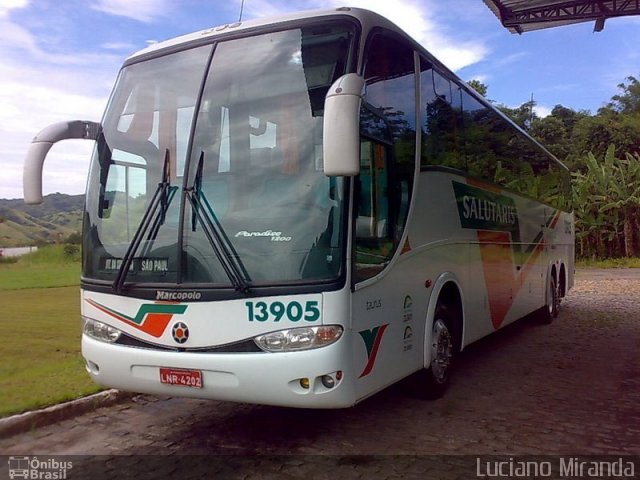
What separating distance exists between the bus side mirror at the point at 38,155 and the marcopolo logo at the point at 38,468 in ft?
6.64

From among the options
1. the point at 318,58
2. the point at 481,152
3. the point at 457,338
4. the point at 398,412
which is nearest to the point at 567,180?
the point at 481,152

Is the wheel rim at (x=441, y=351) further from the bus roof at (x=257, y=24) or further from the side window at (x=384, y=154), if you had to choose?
the bus roof at (x=257, y=24)

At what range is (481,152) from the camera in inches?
301

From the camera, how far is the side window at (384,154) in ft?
14.9

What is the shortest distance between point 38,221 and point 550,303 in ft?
29.2

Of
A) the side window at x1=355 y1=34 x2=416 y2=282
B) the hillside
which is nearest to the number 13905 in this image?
the side window at x1=355 y1=34 x2=416 y2=282

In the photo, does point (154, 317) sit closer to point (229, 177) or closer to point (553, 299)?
point (229, 177)

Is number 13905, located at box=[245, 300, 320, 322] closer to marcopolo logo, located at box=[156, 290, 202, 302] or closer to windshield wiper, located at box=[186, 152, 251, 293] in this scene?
windshield wiper, located at box=[186, 152, 251, 293]

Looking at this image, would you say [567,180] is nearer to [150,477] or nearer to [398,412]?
[398,412]

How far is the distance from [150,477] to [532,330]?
8.30 metres

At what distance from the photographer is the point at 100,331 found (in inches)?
189

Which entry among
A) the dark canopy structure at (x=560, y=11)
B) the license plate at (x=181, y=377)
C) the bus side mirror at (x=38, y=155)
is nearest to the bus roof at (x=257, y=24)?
the bus side mirror at (x=38, y=155)

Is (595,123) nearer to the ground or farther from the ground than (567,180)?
farther from the ground

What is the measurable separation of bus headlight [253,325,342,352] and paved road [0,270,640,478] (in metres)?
0.88
